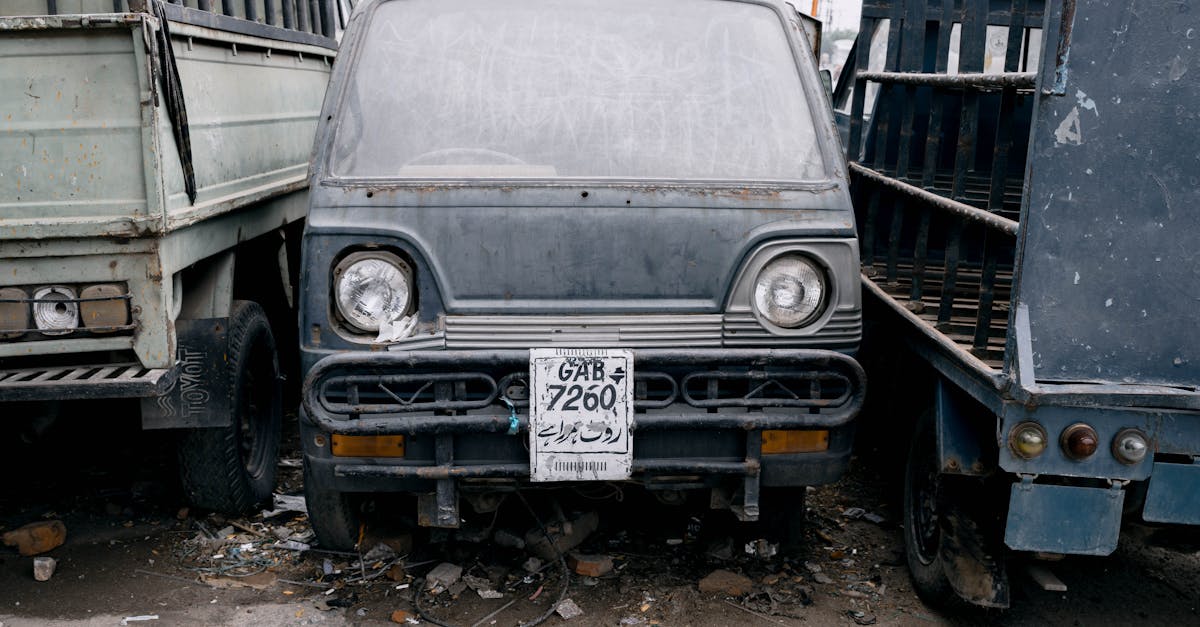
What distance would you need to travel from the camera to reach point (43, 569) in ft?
12.4

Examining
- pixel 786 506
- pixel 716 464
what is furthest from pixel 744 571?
pixel 716 464

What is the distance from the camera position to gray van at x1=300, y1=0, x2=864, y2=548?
3.14 m

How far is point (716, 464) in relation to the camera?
325cm

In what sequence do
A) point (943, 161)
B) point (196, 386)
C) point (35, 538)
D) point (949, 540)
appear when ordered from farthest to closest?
point (943, 161), point (35, 538), point (196, 386), point (949, 540)

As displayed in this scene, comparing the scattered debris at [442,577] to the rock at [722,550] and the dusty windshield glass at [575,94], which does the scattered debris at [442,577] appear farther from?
the dusty windshield glass at [575,94]

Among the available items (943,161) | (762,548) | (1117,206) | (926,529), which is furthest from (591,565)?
(943,161)

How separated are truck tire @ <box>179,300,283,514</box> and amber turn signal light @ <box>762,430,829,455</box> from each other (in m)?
1.92

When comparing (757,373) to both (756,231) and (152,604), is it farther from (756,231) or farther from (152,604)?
(152,604)

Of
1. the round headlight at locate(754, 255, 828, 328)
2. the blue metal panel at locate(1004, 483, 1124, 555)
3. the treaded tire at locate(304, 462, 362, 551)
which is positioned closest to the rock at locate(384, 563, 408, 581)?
the treaded tire at locate(304, 462, 362, 551)

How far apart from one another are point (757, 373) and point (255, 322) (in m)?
2.19

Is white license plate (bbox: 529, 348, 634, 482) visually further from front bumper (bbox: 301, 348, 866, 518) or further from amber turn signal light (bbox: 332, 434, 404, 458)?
amber turn signal light (bbox: 332, 434, 404, 458)

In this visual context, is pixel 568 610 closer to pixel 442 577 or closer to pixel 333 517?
pixel 442 577

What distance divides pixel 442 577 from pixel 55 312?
60.2 inches

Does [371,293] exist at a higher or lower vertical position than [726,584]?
higher
